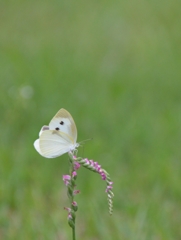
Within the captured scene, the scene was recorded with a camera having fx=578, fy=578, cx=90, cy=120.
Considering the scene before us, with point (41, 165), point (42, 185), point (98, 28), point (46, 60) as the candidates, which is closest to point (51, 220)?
point (42, 185)

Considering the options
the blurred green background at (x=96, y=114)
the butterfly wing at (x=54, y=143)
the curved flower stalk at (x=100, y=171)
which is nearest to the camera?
the curved flower stalk at (x=100, y=171)

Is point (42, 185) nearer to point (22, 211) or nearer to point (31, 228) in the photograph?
point (22, 211)

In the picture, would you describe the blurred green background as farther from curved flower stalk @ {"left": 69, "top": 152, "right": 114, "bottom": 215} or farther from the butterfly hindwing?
curved flower stalk @ {"left": 69, "top": 152, "right": 114, "bottom": 215}

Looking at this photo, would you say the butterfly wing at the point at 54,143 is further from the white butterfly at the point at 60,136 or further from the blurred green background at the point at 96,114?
the blurred green background at the point at 96,114

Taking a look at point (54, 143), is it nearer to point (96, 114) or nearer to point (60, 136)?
point (60, 136)

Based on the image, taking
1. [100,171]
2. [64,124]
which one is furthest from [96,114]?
[100,171]

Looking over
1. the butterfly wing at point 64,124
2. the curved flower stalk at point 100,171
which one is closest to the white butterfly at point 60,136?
the butterfly wing at point 64,124
